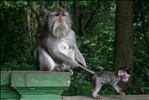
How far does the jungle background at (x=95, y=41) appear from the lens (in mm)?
7387

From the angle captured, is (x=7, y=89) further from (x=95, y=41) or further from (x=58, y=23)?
(x=95, y=41)

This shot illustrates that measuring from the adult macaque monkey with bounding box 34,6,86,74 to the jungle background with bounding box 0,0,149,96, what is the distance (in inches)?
17.8

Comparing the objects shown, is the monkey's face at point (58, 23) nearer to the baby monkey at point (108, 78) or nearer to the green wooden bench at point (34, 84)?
the baby monkey at point (108, 78)

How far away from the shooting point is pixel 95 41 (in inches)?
525

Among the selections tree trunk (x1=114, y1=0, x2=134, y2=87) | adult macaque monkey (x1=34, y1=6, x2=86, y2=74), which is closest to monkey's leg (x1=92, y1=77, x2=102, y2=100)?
adult macaque monkey (x1=34, y1=6, x2=86, y2=74)

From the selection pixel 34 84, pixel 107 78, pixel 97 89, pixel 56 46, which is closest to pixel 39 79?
pixel 34 84

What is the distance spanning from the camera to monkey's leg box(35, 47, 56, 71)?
15.4 ft

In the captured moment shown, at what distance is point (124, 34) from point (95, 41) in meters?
5.99

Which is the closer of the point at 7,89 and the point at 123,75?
the point at 7,89

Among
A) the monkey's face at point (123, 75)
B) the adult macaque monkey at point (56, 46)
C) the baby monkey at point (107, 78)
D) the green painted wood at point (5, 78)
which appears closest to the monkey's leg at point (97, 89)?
the baby monkey at point (107, 78)

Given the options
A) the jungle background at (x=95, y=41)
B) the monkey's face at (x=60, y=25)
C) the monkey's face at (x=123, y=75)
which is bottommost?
the jungle background at (x=95, y=41)

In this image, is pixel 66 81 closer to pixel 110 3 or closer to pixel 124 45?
pixel 124 45

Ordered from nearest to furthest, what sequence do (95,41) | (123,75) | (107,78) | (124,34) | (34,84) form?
(34,84)
(123,75)
(107,78)
(124,34)
(95,41)

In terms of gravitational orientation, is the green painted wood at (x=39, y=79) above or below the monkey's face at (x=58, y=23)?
below
